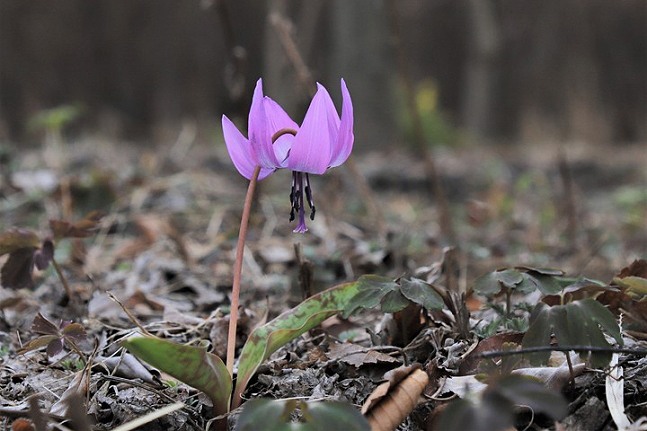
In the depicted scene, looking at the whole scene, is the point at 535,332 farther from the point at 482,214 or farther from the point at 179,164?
the point at 179,164

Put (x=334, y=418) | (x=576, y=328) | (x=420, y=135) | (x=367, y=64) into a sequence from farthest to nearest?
1. (x=367, y=64)
2. (x=420, y=135)
3. (x=576, y=328)
4. (x=334, y=418)

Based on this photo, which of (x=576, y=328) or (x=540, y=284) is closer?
(x=576, y=328)

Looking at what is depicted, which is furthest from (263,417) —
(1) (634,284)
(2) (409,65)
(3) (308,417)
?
(2) (409,65)

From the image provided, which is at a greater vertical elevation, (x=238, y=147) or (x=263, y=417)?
(x=238, y=147)

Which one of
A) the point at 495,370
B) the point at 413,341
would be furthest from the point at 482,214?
the point at 495,370

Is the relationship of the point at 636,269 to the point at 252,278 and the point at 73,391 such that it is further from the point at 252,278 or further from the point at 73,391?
the point at 252,278

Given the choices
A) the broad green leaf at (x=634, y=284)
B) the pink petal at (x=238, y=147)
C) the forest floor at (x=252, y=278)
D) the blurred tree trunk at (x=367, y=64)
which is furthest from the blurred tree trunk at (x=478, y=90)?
the pink petal at (x=238, y=147)
